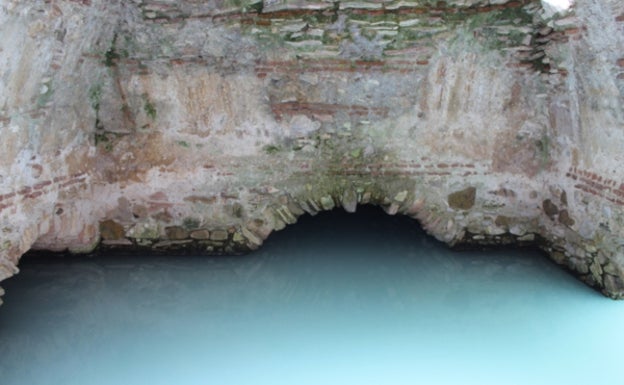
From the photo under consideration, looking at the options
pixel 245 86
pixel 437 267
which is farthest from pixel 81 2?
pixel 437 267

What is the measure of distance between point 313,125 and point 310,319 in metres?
1.64

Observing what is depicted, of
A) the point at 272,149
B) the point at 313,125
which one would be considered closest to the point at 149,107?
the point at 272,149

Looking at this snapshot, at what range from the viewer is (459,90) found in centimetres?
438

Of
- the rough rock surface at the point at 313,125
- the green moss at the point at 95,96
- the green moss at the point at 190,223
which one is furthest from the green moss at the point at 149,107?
the green moss at the point at 190,223

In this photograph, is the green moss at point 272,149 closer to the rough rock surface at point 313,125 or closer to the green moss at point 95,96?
the rough rock surface at point 313,125

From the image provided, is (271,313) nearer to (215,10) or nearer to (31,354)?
(31,354)

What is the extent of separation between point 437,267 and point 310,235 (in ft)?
4.61

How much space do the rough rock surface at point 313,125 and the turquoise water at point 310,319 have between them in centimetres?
30

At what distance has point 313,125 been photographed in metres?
4.52

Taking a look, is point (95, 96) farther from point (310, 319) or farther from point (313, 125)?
point (310, 319)

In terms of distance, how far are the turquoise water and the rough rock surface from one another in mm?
303

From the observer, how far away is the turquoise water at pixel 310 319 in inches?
140

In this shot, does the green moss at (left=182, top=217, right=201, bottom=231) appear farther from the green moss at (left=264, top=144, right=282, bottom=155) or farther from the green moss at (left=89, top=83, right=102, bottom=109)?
the green moss at (left=89, top=83, right=102, bottom=109)

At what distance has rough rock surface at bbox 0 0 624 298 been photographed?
3861mm
